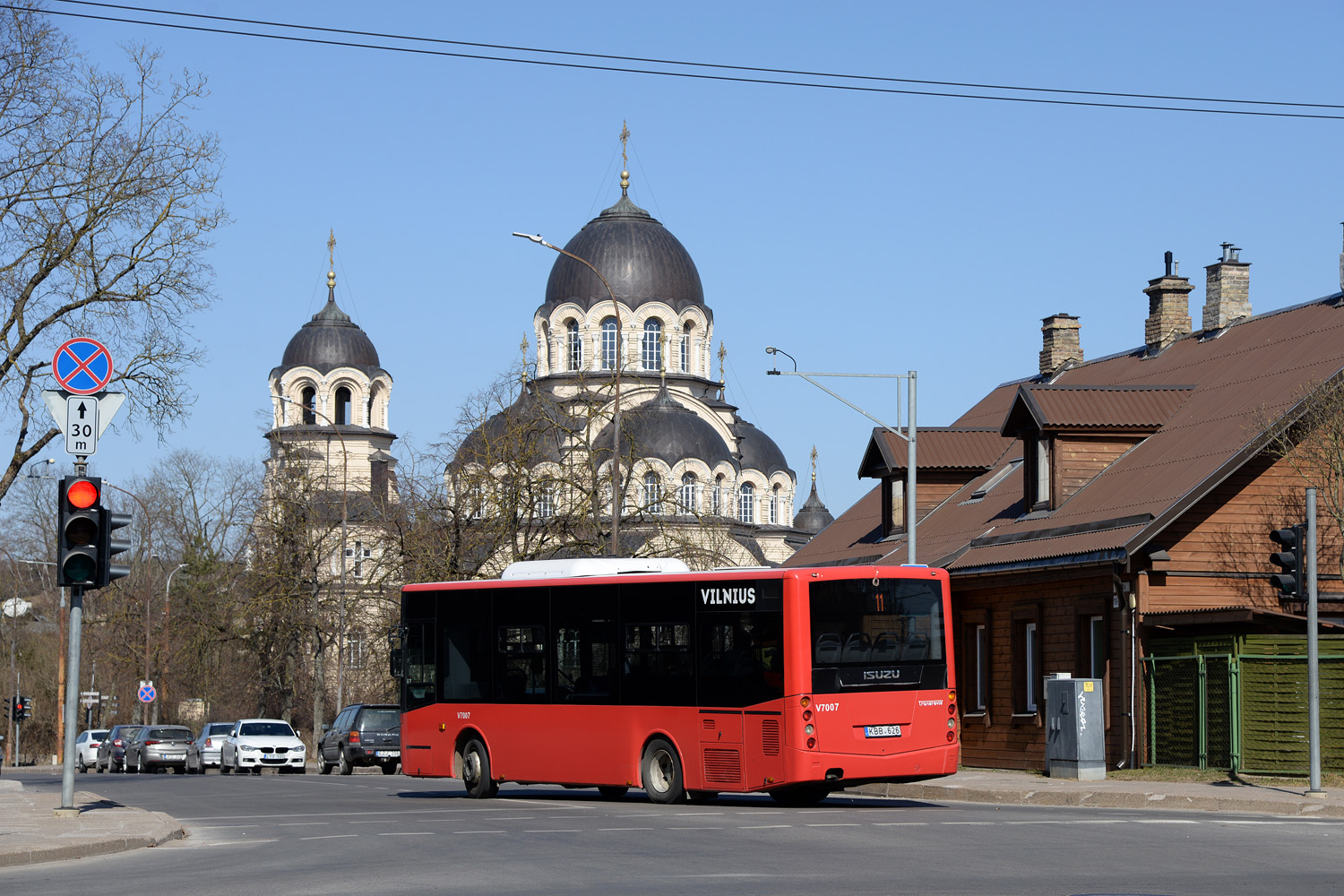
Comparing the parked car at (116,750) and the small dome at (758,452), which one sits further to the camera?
the small dome at (758,452)

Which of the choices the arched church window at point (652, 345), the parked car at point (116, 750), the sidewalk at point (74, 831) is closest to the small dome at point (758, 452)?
the arched church window at point (652, 345)

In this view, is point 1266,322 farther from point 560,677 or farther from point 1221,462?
point 560,677

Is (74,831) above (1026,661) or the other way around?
the other way around

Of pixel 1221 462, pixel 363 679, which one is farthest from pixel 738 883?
pixel 363 679

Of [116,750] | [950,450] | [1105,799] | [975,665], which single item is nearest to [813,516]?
[116,750]

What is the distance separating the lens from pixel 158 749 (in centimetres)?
4978

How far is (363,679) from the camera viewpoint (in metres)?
67.9

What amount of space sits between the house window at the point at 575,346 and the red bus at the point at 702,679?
67331 mm

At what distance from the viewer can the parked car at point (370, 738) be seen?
130 ft

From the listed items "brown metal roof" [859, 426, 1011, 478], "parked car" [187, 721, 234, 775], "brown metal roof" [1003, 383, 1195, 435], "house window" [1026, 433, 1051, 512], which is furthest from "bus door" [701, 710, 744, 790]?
"parked car" [187, 721, 234, 775]

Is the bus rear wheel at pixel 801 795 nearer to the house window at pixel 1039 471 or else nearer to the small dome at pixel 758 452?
the house window at pixel 1039 471

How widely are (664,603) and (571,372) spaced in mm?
69745

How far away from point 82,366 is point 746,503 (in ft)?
271

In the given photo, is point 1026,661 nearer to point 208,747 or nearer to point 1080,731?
point 1080,731
